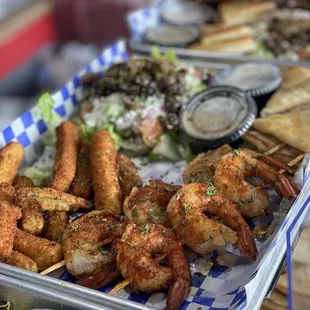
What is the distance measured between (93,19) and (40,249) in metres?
5.75

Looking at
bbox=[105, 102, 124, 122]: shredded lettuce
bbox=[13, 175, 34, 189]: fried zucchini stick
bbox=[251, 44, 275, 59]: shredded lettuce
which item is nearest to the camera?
bbox=[13, 175, 34, 189]: fried zucchini stick

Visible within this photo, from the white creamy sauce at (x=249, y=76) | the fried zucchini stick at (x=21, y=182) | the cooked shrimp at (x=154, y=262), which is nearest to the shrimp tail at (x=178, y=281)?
the cooked shrimp at (x=154, y=262)

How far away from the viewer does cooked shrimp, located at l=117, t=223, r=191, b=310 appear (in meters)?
2.56

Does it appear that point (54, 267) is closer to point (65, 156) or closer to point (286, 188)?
point (65, 156)

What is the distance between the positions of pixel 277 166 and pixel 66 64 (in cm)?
522

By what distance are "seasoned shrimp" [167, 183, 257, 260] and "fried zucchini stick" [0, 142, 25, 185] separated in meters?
1.20

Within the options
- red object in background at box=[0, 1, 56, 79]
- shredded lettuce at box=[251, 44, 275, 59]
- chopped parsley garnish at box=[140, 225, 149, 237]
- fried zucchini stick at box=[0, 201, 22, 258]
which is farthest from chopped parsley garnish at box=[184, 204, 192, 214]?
red object in background at box=[0, 1, 56, 79]

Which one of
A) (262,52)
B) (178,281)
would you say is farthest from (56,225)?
(262,52)

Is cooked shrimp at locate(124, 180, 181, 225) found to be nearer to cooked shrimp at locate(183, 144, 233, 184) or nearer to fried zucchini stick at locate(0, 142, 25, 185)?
cooked shrimp at locate(183, 144, 233, 184)

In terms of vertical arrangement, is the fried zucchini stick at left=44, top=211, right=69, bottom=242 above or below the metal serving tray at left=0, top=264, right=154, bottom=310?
below

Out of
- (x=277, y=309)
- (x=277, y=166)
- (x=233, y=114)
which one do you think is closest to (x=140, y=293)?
(x=277, y=309)

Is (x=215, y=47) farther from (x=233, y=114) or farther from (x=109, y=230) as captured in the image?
(x=109, y=230)

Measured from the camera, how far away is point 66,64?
25.3 ft

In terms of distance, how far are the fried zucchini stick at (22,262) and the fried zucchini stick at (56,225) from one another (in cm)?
26
